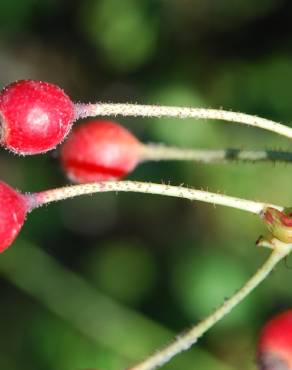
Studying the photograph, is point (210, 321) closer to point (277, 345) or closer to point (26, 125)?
point (277, 345)

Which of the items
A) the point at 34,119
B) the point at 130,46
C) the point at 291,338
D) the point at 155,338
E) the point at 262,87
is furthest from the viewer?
the point at 130,46

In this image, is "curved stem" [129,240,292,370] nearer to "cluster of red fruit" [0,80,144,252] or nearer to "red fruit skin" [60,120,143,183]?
"cluster of red fruit" [0,80,144,252]

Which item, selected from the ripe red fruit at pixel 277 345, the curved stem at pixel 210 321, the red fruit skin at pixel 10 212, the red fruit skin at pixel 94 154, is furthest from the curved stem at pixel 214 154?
the red fruit skin at pixel 10 212

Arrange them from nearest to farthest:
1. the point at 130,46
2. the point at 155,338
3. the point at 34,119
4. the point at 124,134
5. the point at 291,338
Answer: the point at 34,119, the point at 291,338, the point at 124,134, the point at 155,338, the point at 130,46

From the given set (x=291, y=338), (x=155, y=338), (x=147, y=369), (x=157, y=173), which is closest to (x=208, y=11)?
(x=157, y=173)

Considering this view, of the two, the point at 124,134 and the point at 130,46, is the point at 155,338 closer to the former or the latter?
the point at 124,134

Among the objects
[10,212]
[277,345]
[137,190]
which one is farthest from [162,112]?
[277,345]

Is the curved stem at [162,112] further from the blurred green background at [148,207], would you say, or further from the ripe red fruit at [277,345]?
the blurred green background at [148,207]
